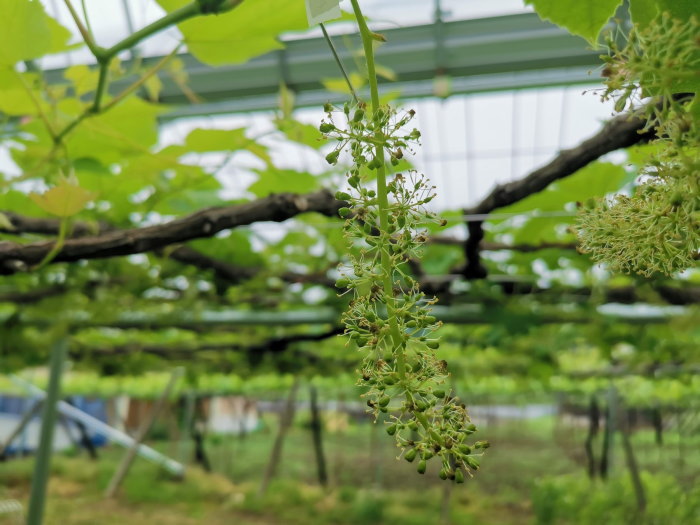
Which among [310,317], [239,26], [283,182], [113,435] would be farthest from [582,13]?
[113,435]

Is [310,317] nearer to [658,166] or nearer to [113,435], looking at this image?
[658,166]

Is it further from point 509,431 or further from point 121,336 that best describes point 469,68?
point 509,431

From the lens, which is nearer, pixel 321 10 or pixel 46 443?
pixel 321 10

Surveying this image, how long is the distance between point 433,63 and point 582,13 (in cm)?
311

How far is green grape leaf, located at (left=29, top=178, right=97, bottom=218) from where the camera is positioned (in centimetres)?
80

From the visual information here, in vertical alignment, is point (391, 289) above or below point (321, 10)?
below

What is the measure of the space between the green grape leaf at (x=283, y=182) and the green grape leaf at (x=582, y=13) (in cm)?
96

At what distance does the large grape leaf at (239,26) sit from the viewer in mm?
684

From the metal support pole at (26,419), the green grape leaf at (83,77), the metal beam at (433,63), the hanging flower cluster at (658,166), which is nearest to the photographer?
the hanging flower cluster at (658,166)

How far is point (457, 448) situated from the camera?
0.35 meters

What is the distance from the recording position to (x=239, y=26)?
0.73 m

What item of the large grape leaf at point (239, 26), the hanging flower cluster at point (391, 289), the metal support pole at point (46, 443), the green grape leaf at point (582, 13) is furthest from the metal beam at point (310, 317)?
the hanging flower cluster at point (391, 289)

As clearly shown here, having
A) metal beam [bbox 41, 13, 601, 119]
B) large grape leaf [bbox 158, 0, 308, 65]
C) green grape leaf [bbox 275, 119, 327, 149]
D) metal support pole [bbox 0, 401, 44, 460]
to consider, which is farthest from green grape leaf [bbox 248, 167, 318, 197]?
metal support pole [bbox 0, 401, 44, 460]

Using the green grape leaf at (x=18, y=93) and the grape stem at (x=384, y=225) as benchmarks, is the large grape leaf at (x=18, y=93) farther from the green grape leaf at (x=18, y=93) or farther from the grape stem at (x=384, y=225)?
the grape stem at (x=384, y=225)
